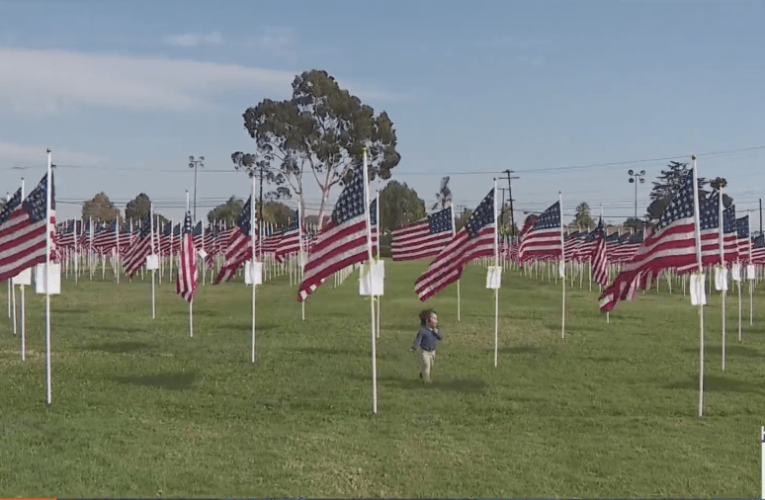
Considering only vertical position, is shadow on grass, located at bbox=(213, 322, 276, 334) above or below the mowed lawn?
above

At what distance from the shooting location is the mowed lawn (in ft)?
31.9

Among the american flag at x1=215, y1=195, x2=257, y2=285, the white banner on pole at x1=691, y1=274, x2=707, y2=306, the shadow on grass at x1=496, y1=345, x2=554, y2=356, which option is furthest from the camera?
the american flag at x1=215, y1=195, x2=257, y2=285

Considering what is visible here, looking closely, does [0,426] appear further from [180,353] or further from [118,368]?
[180,353]

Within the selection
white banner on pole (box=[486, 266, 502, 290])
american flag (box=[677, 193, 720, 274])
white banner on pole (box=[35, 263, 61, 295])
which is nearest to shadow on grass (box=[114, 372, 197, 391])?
white banner on pole (box=[35, 263, 61, 295])

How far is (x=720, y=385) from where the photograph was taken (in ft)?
55.1

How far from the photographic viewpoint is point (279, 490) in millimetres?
9250

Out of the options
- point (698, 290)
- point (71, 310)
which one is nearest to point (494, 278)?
point (698, 290)

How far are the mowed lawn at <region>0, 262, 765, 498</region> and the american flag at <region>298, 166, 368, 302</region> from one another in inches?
99.6

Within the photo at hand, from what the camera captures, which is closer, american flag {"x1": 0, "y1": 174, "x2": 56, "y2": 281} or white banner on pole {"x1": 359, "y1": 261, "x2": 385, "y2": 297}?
white banner on pole {"x1": 359, "y1": 261, "x2": 385, "y2": 297}

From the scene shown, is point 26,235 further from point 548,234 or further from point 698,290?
point 548,234

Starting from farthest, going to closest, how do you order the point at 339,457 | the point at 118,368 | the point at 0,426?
the point at 118,368 < the point at 0,426 < the point at 339,457

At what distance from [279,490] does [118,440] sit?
3.34 m

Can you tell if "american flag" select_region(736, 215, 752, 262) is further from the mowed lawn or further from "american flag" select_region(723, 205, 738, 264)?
"american flag" select_region(723, 205, 738, 264)

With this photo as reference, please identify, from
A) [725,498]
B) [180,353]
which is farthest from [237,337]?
[725,498]
